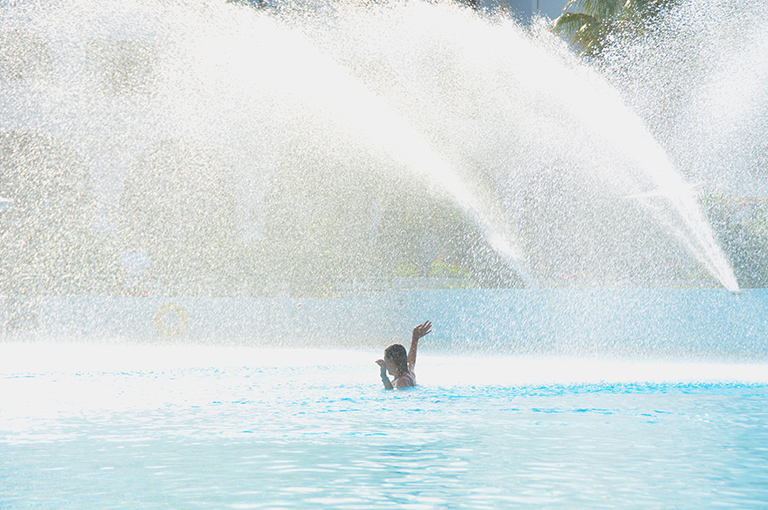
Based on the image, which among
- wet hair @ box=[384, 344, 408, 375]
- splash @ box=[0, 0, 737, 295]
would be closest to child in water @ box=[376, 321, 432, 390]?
wet hair @ box=[384, 344, 408, 375]

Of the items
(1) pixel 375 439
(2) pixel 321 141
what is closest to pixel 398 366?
(1) pixel 375 439

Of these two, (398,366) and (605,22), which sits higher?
(605,22)

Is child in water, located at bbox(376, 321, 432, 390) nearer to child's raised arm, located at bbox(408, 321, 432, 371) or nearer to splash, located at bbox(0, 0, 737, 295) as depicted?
child's raised arm, located at bbox(408, 321, 432, 371)

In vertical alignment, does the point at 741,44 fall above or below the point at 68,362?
above

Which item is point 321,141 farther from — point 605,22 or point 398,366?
point 398,366

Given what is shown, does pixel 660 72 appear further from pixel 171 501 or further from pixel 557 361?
pixel 171 501

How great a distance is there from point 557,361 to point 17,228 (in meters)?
16.6

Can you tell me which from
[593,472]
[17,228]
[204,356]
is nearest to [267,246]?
[204,356]

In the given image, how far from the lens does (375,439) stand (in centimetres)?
649

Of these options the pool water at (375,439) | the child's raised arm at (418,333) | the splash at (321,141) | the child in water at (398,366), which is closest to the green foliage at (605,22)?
the splash at (321,141)

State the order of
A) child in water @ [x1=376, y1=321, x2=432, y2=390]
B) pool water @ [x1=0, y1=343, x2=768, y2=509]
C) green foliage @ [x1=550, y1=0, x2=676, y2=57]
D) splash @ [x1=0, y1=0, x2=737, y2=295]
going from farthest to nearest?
splash @ [x1=0, y1=0, x2=737, y2=295] < green foliage @ [x1=550, y1=0, x2=676, y2=57] < child in water @ [x1=376, y1=321, x2=432, y2=390] < pool water @ [x1=0, y1=343, x2=768, y2=509]

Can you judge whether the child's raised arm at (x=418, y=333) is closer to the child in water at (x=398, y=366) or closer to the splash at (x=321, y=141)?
the child in water at (x=398, y=366)

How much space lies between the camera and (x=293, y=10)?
2622 cm

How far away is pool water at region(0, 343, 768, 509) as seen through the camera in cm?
484
